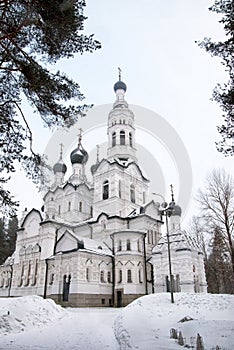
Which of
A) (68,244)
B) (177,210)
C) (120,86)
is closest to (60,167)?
(120,86)

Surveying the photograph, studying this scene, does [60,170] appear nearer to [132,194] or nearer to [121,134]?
[121,134]

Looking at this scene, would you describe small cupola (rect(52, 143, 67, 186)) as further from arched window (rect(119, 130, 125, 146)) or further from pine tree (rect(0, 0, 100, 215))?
pine tree (rect(0, 0, 100, 215))

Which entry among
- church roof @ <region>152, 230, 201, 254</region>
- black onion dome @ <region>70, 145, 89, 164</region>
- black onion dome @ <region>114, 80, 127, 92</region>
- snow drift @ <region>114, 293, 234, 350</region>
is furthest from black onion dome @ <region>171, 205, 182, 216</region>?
black onion dome @ <region>114, 80, 127, 92</region>

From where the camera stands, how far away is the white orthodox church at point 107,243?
24.4 m

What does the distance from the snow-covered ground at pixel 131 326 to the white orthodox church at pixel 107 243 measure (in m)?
8.54

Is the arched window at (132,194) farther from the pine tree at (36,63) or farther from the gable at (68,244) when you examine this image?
the pine tree at (36,63)

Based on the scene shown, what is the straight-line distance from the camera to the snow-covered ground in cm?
719

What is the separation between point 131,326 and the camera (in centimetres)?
943

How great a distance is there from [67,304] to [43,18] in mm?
21296

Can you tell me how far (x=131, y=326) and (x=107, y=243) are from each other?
19511mm

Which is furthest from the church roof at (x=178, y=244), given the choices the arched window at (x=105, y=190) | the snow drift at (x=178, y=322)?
the arched window at (x=105, y=190)

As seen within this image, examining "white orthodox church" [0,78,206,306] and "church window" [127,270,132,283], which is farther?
"church window" [127,270,132,283]

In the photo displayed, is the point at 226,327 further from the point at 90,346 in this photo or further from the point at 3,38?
the point at 3,38

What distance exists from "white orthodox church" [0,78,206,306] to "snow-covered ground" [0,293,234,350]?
8543mm
